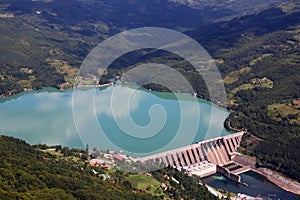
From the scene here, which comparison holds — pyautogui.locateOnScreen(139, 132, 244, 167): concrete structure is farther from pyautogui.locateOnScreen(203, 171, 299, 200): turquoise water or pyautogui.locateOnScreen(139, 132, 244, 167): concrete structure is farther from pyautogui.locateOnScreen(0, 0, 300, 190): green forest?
pyautogui.locateOnScreen(203, 171, 299, 200): turquoise water

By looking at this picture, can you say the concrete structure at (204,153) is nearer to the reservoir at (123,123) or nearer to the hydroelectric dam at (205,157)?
the hydroelectric dam at (205,157)

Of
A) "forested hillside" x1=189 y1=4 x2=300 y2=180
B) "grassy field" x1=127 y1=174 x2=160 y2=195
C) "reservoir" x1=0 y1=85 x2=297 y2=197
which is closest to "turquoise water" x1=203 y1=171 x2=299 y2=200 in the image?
"reservoir" x1=0 y1=85 x2=297 y2=197

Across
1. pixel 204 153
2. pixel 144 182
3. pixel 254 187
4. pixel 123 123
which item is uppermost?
pixel 123 123

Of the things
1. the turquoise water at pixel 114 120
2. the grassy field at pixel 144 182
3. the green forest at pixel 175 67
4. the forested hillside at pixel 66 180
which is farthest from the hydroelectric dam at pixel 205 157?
the grassy field at pixel 144 182

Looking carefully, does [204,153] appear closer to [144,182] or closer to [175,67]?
[144,182]

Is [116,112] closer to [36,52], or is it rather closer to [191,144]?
[191,144]

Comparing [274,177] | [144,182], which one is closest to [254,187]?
[274,177]

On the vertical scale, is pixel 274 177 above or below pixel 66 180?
below
